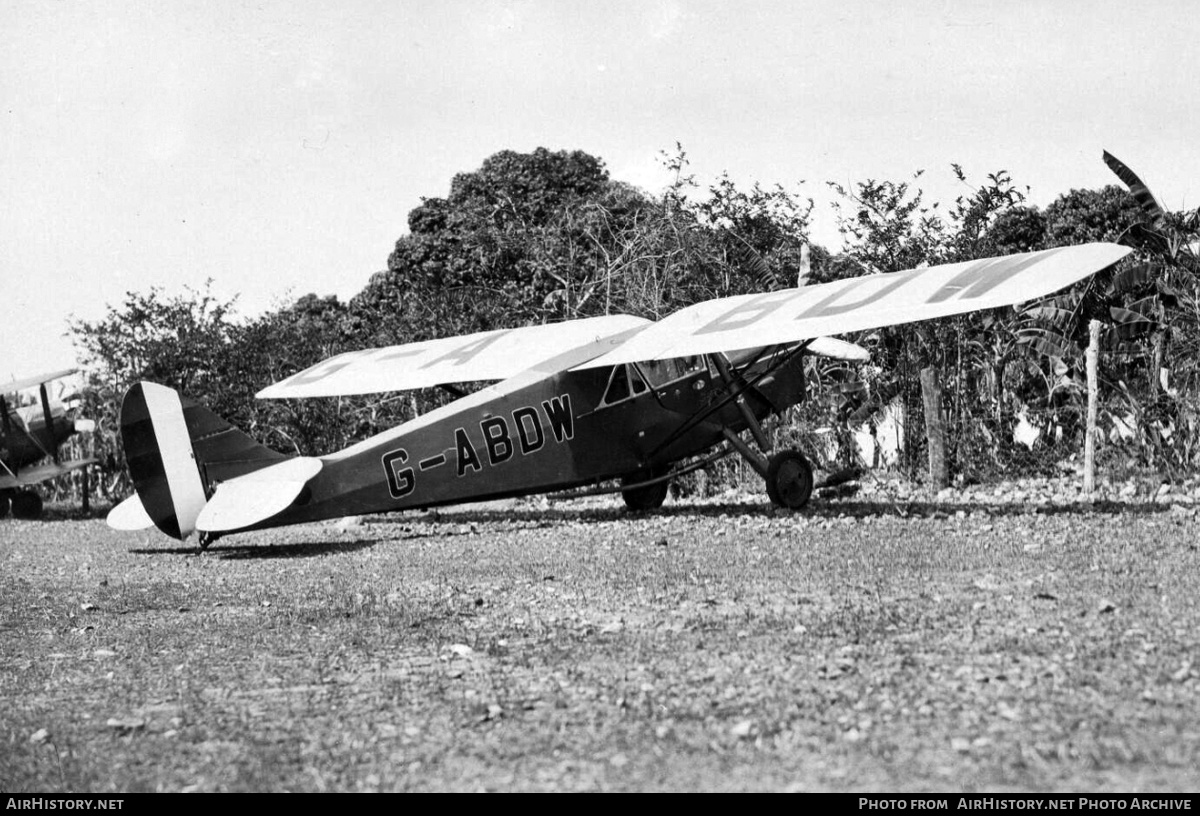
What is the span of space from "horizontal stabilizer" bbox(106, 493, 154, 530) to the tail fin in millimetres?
617

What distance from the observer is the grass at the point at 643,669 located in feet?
13.4

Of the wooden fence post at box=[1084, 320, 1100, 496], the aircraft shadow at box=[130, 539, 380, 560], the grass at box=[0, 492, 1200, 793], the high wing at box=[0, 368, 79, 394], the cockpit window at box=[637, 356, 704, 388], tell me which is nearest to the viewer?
the grass at box=[0, 492, 1200, 793]

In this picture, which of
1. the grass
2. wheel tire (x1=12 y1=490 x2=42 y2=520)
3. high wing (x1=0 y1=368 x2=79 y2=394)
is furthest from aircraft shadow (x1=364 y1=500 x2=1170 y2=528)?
wheel tire (x1=12 y1=490 x2=42 y2=520)

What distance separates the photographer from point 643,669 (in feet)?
18.5

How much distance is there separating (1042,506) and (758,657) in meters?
7.98

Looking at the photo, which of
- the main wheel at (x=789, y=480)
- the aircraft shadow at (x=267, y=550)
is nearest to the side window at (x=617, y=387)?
the main wheel at (x=789, y=480)

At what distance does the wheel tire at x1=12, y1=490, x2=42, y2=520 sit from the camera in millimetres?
23969

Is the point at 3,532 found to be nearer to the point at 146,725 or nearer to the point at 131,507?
the point at 131,507

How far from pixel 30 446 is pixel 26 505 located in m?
1.17

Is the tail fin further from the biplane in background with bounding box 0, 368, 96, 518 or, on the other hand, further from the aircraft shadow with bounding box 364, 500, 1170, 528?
the biplane in background with bounding box 0, 368, 96, 518

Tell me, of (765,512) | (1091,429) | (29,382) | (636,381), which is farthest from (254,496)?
(29,382)

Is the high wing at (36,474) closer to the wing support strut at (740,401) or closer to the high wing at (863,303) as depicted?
the high wing at (863,303)

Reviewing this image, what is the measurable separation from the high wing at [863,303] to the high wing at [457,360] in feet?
4.14

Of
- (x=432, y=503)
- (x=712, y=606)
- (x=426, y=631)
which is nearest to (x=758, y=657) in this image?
(x=712, y=606)
